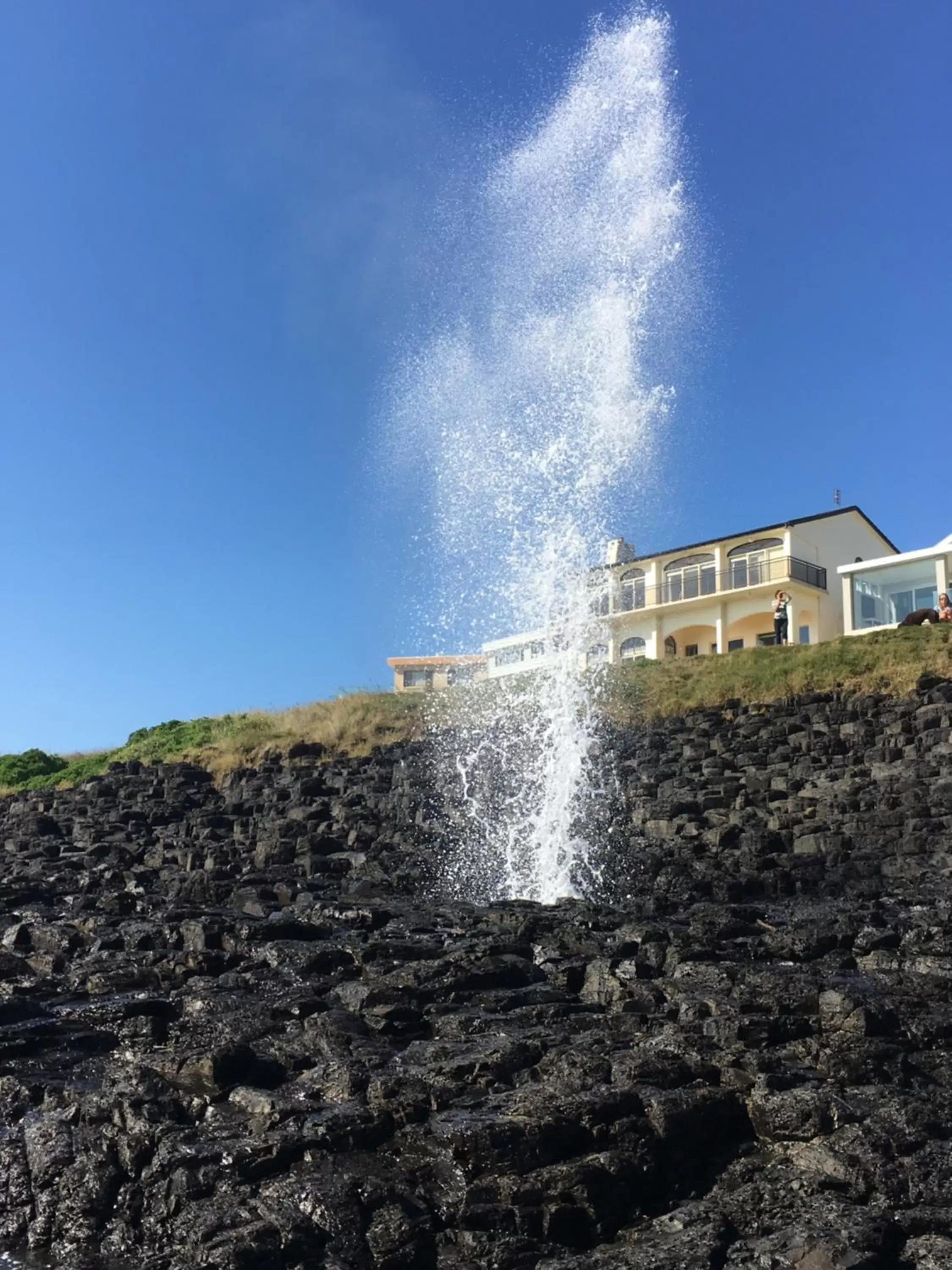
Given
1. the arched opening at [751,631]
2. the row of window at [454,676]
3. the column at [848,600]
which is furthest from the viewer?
the arched opening at [751,631]

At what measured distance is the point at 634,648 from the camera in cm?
5219

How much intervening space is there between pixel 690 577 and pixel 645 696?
55.6 ft

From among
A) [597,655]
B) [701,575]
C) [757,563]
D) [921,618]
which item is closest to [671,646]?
[701,575]

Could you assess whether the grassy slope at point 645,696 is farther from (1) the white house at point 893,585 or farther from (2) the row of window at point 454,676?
(1) the white house at point 893,585

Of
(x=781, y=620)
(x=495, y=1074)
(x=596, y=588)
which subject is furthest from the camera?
(x=781, y=620)

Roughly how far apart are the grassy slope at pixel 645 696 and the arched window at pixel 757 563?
951cm

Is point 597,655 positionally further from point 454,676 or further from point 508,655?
point 454,676

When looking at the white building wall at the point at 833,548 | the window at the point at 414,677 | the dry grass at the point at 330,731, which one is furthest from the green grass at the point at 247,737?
the white building wall at the point at 833,548

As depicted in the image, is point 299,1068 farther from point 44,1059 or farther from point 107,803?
point 107,803

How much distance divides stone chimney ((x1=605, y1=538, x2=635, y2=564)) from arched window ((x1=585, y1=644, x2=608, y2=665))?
18.8 feet

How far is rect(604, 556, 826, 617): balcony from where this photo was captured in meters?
46.5

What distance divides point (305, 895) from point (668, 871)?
19.6 ft

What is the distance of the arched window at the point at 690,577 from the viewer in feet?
162

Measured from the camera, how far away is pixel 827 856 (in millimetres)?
19000
